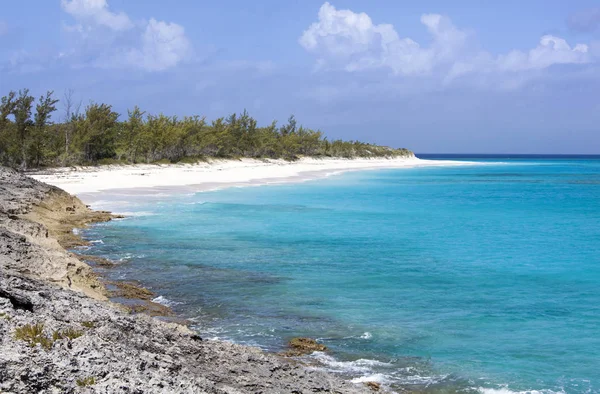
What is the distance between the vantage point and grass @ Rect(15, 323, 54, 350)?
182 inches

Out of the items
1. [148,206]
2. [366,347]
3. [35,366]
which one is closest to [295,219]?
[148,206]

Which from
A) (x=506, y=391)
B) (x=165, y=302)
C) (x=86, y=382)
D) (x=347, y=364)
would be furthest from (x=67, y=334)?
(x=165, y=302)

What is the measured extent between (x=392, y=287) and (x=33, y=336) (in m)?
8.30

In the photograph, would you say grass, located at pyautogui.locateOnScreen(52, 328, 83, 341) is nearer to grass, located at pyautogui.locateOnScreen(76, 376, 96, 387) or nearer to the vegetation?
the vegetation

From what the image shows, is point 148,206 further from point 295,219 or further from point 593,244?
point 593,244

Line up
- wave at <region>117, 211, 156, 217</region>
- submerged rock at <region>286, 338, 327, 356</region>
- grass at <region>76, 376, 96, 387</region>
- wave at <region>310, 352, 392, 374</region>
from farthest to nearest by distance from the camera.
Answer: wave at <region>117, 211, 156, 217</region> → submerged rock at <region>286, 338, 327, 356</region> → wave at <region>310, 352, 392, 374</region> → grass at <region>76, 376, 96, 387</region>

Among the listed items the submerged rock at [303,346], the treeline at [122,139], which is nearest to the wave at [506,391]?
the submerged rock at [303,346]

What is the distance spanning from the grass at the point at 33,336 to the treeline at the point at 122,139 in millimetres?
35690

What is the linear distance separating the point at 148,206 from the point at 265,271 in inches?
525

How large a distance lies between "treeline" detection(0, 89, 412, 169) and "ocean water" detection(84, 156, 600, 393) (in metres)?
18.6

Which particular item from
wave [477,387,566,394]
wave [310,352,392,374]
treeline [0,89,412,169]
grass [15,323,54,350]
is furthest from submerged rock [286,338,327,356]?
treeline [0,89,412,169]

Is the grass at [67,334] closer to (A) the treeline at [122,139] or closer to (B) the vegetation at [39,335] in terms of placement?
(B) the vegetation at [39,335]

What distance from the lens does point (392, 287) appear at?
39.2 ft

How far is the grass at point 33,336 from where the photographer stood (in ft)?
15.1
